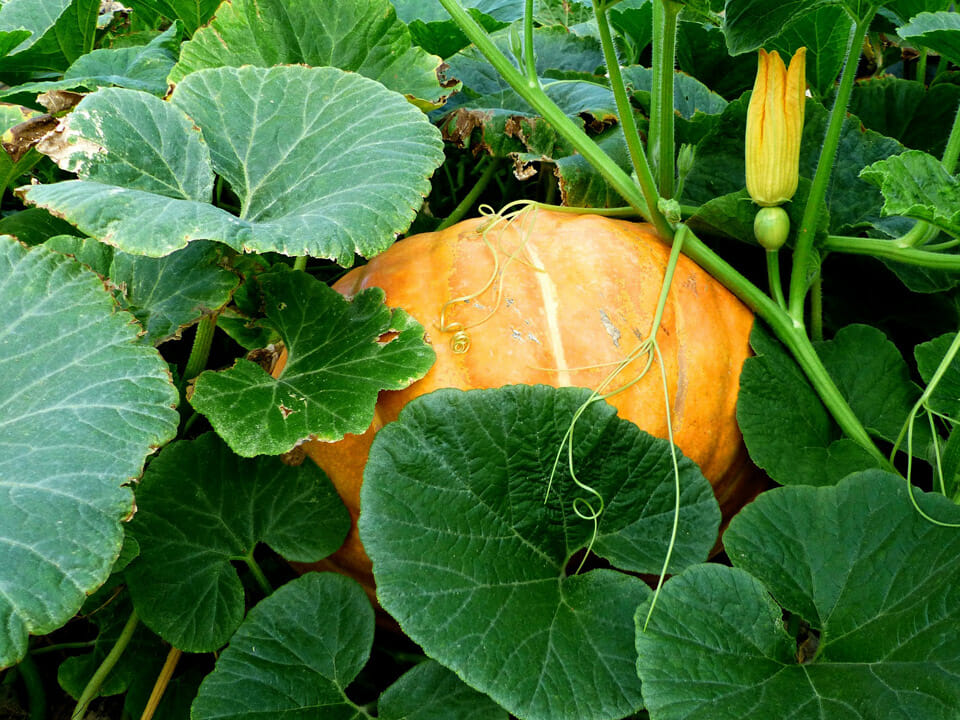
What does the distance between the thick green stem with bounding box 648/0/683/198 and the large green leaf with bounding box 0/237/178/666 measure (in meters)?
0.64

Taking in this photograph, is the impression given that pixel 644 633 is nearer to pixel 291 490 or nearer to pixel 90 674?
pixel 291 490

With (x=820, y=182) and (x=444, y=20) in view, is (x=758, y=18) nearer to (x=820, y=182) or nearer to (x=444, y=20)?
(x=820, y=182)

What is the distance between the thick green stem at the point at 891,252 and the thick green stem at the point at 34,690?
114 cm

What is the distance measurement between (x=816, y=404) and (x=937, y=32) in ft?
1.45

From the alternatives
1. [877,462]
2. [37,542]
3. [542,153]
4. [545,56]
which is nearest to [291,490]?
[37,542]

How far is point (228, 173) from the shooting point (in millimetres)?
991

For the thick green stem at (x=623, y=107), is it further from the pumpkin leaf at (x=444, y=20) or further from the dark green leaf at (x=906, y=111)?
the dark green leaf at (x=906, y=111)

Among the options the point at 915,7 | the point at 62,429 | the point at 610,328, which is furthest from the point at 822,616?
the point at 915,7

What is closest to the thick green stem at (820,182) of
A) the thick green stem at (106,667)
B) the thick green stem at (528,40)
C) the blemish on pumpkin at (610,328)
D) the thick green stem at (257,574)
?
the blemish on pumpkin at (610,328)

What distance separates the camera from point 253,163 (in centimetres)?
100

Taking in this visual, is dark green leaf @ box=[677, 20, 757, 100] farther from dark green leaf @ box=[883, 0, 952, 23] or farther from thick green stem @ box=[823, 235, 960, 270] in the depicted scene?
thick green stem @ box=[823, 235, 960, 270]

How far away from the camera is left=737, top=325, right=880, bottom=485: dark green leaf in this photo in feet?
3.37

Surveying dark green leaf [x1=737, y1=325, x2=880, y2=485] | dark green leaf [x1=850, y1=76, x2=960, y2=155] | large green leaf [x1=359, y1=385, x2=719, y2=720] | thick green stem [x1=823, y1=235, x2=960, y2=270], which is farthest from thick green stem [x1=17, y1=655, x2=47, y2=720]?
dark green leaf [x1=850, y1=76, x2=960, y2=155]

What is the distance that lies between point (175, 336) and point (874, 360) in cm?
86
